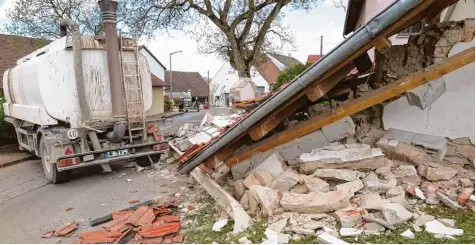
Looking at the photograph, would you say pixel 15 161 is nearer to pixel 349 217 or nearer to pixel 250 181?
pixel 250 181

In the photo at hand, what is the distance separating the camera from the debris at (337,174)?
4137mm

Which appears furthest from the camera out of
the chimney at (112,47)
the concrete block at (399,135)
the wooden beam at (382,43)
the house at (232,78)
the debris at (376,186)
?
the house at (232,78)

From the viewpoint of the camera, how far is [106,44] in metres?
7.08

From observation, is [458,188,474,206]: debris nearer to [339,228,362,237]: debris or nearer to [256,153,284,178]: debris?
[339,228,362,237]: debris

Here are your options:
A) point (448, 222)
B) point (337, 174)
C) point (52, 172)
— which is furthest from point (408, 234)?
point (52, 172)

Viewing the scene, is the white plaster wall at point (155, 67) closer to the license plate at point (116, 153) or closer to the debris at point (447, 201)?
the license plate at point (116, 153)

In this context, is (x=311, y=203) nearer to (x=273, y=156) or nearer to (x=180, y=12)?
(x=273, y=156)

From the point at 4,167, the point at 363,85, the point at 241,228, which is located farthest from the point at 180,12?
the point at 241,228

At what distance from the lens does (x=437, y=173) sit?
3986 mm

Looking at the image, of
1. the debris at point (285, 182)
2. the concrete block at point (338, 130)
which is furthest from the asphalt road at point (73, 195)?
the concrete block at point (338, 130)

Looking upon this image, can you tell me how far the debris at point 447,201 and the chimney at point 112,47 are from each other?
20.1 feet

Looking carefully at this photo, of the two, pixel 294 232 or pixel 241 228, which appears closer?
pixel 294 232

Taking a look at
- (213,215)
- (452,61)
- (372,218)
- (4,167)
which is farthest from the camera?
(4,167)

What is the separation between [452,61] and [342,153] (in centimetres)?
164
